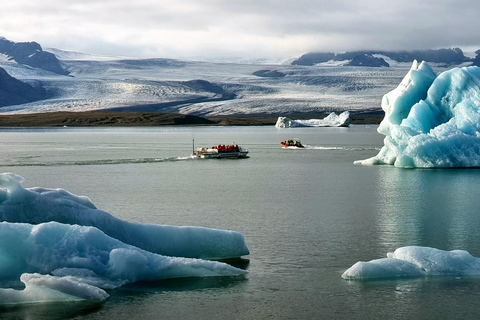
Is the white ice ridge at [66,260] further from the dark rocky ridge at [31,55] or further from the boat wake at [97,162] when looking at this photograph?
the dark rocky ridge at [31,55]

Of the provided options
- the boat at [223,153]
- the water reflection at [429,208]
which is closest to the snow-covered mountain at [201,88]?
the boat at [223,153]

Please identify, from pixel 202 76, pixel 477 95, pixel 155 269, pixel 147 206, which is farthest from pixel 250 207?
pixel 202 76

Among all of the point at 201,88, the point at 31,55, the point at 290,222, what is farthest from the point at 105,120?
the point at 290,222

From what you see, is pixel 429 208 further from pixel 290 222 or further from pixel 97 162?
pixel 97 162

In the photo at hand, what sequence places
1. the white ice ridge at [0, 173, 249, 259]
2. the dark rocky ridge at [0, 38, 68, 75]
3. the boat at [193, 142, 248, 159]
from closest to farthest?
the white ice ridge at [0, 173, 249, 259] < the boat at [193, 142, 248, 159] < the dark rocky ridge at [0, 38, 68, 75]

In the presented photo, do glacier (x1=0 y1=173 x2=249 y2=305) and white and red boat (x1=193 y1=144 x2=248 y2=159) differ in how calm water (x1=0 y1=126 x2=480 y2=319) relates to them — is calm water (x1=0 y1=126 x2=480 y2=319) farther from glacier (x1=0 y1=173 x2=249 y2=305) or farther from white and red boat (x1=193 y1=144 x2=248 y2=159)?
white and red boat (x1=193 y1=144 x2=248 y2=159)

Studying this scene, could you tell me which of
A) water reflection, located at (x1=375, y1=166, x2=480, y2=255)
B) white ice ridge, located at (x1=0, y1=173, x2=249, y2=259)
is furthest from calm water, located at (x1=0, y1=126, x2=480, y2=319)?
white ice ridge, located at (x1=0, y1=173, x2=249, y2=259)

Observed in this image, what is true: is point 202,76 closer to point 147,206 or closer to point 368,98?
point 368,98
